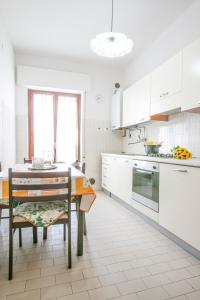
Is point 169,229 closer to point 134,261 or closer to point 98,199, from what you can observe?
point 134,261

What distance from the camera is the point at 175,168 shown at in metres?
1.89

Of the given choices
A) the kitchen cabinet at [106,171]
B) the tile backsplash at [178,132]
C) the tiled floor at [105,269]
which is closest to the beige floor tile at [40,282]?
the tiled floor at [105,269]

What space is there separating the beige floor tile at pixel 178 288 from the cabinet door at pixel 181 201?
0.36 m

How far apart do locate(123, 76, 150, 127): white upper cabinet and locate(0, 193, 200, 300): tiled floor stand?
5.92 feet

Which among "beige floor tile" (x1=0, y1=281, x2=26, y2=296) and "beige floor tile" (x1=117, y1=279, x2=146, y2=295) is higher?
"beige floor tile" (x1=0, y1=281, x2=26, y2=296)

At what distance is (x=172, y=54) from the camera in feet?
9.41

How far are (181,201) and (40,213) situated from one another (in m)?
1.29

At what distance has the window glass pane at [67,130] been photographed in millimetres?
4258

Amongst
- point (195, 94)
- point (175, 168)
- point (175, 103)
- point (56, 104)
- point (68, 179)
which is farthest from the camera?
point (56, 104)

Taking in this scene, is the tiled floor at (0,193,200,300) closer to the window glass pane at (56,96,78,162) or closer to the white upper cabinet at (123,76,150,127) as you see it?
the white upper cabinet at (123,76,150,127)

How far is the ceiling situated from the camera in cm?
245

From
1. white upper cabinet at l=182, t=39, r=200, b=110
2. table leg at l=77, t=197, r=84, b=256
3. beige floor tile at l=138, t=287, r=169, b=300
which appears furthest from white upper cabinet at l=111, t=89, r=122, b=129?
beige floor tile at l=138, t=287, r=169, b=300

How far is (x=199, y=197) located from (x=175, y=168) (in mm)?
373

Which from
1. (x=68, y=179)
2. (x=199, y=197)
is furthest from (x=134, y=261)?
(x=68, y=179)
